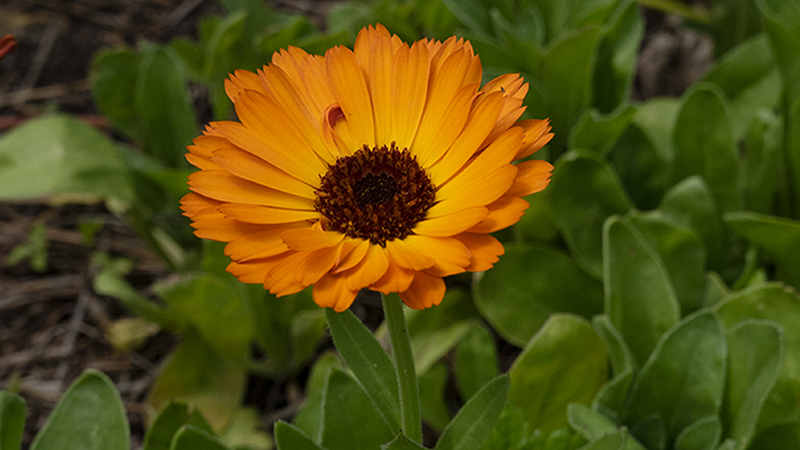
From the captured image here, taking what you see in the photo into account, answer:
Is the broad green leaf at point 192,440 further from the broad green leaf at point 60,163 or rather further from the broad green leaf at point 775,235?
the broad green leaf at point 775,235

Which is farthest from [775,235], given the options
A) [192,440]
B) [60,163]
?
[60,163]

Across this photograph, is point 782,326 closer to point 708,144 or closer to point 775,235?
point 775,235

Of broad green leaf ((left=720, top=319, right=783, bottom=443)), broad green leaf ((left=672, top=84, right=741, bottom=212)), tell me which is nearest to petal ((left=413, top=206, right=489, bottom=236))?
broad green leaf ((left=720, top=319, right=783, bottom=443))

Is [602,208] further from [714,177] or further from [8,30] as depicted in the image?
[8,30]

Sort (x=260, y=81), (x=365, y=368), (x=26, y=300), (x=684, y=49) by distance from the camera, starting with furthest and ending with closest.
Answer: (x=684, y=49), (x=26, y=300), (x=365, y=368), (x=260, y=81)

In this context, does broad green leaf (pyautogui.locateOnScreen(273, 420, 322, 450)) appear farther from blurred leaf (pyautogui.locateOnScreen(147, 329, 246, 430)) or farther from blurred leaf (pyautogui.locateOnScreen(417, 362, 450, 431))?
blurred leaf (pyautogui.locateOnScreen(147, 329, 246, 430))

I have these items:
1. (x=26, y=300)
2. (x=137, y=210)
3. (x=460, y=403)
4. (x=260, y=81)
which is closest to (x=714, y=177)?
(x=460, y=403)
